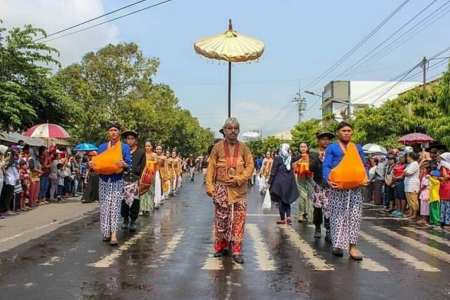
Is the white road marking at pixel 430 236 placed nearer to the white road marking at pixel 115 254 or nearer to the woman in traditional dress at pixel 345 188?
the woman in traditional dress at pixel 345 188

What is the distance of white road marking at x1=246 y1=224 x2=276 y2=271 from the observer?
7055mm

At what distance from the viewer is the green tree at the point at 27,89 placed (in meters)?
16.7

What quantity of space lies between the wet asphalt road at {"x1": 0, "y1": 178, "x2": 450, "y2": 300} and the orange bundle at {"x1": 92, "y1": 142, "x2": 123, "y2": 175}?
3.85ft

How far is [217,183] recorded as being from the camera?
7723 millimetres

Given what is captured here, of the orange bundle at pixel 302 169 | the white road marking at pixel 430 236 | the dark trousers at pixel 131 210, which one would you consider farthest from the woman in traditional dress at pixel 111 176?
the white road marking at pixel 430 236

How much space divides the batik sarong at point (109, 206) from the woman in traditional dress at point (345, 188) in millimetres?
3341

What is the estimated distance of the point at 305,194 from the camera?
11969mm

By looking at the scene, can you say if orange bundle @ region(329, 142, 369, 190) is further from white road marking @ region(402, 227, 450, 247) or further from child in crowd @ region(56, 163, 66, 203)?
child in crowd @ region(56, 163, 66, 203)

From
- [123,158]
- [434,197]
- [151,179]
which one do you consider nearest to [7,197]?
[151,179]

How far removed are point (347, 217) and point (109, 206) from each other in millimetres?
3713

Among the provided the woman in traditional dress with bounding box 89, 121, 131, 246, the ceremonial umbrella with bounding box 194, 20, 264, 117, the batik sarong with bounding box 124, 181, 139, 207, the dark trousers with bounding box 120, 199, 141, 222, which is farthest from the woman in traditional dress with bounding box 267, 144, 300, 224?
the woman in traditional dress with bounding box 89, 121, 131, 246

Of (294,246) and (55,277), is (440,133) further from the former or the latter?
(55,277)

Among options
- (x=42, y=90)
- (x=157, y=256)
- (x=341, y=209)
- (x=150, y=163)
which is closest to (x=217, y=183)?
(x=157, y=256)

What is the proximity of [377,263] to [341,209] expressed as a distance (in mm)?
888
